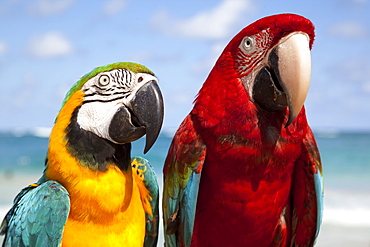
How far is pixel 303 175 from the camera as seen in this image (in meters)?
2.51

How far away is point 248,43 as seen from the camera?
7.41ft

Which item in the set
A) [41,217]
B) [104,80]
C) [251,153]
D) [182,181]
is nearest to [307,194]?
[251,153]

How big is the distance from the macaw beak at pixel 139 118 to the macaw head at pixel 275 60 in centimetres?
44

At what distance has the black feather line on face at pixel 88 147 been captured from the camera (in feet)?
7.73

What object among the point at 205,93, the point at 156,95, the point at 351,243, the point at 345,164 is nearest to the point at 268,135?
the point at 205,93

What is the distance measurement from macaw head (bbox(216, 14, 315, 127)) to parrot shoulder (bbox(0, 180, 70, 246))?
1139mm

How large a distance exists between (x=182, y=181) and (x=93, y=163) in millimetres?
489

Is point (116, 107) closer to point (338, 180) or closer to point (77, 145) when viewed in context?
point (77, 145)

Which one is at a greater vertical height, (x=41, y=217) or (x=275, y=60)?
(x=275, y=60)

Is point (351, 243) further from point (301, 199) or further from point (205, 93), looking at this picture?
point (205, 93)

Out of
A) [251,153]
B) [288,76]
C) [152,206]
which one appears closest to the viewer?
[288,76]

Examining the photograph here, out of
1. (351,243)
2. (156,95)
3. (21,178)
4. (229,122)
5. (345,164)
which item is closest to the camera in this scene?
(229,122)

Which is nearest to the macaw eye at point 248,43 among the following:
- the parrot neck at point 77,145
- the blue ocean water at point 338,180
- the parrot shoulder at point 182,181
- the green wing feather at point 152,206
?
the parrot shoulder at point 182,181

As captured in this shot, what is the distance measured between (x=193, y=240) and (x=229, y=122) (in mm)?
746
